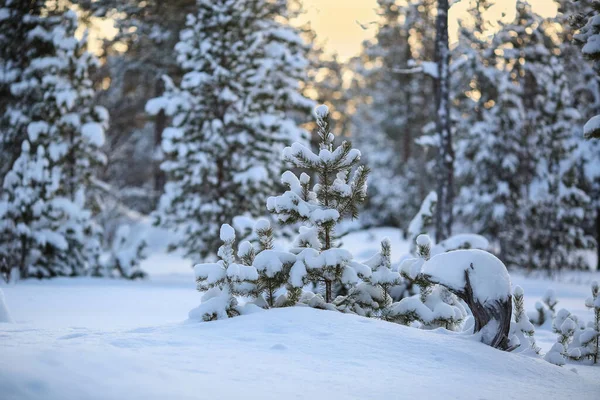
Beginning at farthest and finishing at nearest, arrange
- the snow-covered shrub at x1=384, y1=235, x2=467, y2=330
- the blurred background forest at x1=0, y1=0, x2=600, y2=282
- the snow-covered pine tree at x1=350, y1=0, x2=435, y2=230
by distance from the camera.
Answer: the snow-covered pine tree at x1=350, y1=0, x2=435, y2=230
the blurred background forest at x1=0, y1=0, x2=600, y2=282
the snow-covered shrub at x1=384, y1=235, x2=467, y2=330

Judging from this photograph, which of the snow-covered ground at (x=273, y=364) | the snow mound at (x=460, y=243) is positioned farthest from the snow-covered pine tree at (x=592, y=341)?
the snow mound at (x=460, y=243)

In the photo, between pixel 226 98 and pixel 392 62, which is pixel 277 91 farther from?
pixel 392 62

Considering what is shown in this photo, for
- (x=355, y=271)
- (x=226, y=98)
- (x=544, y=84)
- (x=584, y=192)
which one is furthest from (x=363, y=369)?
(x=584, y=192)

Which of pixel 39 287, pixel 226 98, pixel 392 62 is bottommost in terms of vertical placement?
pixel 39 287

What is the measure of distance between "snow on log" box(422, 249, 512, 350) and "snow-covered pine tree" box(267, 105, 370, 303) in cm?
87

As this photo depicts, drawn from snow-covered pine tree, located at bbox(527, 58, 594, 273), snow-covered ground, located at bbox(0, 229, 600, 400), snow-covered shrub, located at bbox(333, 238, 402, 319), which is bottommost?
snow-covered ground, located at bbox(0, 229, 600, 400)

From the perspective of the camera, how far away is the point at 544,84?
1770 cm

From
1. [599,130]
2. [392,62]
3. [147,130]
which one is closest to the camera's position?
[599,130]

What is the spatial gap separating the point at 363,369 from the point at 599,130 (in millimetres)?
4334

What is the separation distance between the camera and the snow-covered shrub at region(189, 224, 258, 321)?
5.73 metres

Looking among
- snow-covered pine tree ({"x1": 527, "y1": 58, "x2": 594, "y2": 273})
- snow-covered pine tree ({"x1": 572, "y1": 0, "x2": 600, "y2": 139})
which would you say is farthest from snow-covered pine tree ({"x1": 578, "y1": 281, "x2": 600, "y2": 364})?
snow-covered pine tree ({"x1": 527, "y1": 58, "x2": 594, "y2": 273})

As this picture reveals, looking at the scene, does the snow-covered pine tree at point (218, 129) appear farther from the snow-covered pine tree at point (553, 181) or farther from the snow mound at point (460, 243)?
the snow-covered pine tree at point (553, 181)

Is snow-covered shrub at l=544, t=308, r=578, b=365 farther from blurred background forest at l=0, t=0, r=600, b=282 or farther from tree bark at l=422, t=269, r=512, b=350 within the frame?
blurred background forest at l=0, t=0, r=600, b=282

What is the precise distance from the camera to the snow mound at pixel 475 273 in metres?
5.68
